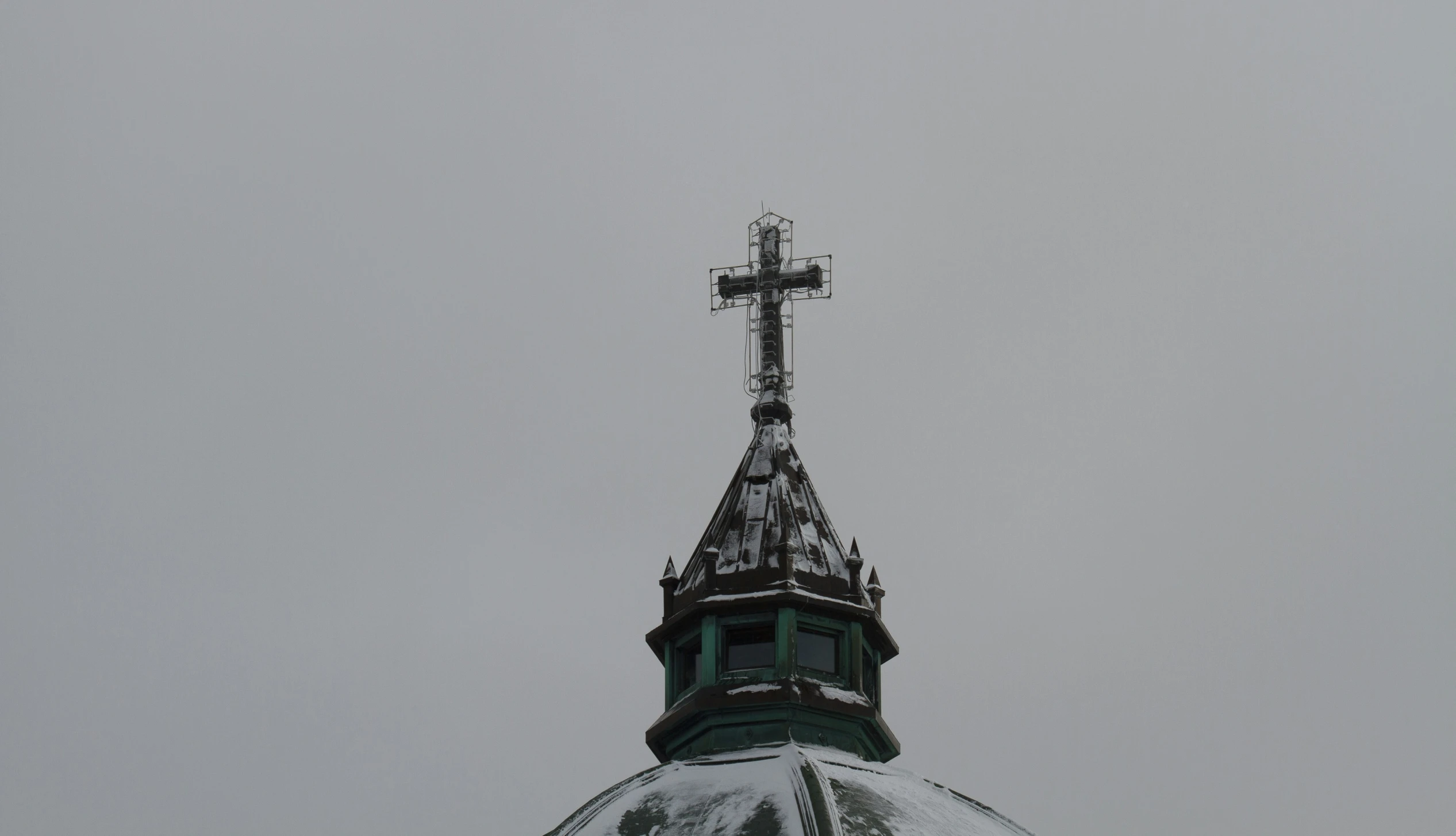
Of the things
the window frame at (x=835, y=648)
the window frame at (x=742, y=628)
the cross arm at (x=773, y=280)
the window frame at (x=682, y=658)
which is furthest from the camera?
the cross arm at (x=773, y=280)

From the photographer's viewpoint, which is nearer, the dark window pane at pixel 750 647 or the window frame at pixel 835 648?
the window frame at pixel 835 648

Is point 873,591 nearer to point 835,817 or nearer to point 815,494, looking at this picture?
point 815,494

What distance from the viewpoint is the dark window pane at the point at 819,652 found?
55.6m

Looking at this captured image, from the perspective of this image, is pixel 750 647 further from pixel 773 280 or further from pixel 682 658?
pixel 773 280

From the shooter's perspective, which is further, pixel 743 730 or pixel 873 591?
pixel 873 591

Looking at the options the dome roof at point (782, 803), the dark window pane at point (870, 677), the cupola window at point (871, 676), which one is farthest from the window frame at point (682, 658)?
the dark window pane at point (870, 677)

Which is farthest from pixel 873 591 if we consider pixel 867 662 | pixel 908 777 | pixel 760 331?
pixel 760 331

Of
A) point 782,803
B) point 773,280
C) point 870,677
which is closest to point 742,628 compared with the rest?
point 870,677

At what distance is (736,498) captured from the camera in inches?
2333

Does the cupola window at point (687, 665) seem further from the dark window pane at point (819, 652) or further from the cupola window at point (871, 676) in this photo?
the cupola window at point (871, 676)

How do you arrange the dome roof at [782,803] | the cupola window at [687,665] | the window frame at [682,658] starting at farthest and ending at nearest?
the cupola window at [687,665]
the window frame at [682,658]
the dome roof at [782,803]

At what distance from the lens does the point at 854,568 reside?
188 ft

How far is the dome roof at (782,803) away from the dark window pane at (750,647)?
3.05 meters

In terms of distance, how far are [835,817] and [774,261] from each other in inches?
889
